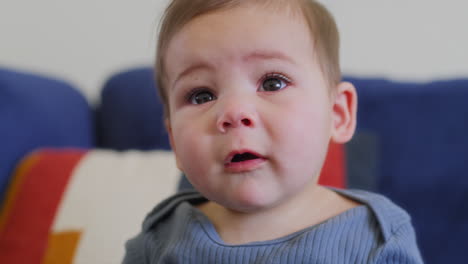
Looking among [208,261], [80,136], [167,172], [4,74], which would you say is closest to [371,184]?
[167,172]

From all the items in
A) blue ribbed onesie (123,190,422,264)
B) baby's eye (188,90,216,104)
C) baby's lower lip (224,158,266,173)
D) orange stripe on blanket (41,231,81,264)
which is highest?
baby's eye (188,90,216,104)

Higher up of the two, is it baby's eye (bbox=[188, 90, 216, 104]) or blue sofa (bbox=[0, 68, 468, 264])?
baby's eye (bbox=[188, 90, 216, 104])

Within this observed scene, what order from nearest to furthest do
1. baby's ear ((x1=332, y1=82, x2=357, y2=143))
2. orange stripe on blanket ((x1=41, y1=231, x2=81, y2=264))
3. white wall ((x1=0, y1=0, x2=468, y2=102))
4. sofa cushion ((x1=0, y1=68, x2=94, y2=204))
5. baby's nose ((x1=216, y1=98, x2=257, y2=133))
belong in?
baby's nose ((x1=216, y1=98, x2=257, y2=133)), baby's ear ((x1=332, y1=82, x2=357, y2=143)), orange stripe on blanket ((x1=41, y1=231, x2=81, y2=264)), sofa cushion ((x1=0, y1=68, x2=94, y2=204)), white wall ((x1=0, y1=0, x2=468, y2=102))

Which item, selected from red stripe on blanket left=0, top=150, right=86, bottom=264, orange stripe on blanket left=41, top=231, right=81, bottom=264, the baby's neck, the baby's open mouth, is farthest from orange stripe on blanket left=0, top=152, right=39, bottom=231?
the baby's open mouth

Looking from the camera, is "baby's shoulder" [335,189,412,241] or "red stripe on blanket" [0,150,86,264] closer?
"baby's shoulder" [335,189,412,241]

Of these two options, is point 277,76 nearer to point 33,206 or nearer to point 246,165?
point 246,165

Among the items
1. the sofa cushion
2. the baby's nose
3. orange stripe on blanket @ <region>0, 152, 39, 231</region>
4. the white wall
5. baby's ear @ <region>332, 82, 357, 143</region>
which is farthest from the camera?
the white wall

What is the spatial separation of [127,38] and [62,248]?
92 centimetres

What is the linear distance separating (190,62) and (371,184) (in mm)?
672

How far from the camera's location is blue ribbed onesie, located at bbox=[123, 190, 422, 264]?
0.67 metres

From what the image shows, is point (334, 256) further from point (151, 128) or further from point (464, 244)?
point (151, 128)

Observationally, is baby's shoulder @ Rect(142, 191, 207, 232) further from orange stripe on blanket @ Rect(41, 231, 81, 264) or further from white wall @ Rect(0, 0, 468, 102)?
white wall @ Rect(0, 0, 468, 102)

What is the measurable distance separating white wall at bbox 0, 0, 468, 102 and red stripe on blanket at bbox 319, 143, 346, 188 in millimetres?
488

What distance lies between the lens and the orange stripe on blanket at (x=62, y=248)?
106 cm
